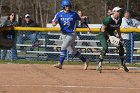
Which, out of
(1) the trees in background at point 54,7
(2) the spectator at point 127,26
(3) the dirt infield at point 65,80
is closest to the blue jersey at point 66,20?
(3) the dirt infield at point 65,80

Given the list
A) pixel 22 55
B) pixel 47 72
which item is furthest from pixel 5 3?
pixel 47 72

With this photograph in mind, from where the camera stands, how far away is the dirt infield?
1048 cm

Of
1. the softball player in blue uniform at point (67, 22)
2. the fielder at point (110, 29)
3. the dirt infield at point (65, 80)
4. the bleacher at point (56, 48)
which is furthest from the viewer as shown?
the bleacher at point (56, 48)

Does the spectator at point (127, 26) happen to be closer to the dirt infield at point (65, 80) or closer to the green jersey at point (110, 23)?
the dirt infield at point (65, 80)

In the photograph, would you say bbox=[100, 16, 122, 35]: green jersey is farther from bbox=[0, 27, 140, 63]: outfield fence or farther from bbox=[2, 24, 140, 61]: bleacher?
bbox=[2, 24, 140, 61]: bleacher

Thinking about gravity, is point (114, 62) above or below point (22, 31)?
below

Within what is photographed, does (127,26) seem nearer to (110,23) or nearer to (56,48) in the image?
(56,48)

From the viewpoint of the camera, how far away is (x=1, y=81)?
1168 centimetres

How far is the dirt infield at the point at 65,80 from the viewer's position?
10477mm

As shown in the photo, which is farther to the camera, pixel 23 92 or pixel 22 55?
pixel 22 55

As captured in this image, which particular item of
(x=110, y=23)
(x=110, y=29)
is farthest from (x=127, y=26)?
(x=110, y=23)

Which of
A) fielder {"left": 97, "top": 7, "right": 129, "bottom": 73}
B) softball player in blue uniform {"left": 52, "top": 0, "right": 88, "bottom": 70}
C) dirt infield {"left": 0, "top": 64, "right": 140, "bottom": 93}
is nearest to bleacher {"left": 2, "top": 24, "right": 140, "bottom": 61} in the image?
dirt infield {"left": 0, "top": 64, "right": 140, "bottom": 93}

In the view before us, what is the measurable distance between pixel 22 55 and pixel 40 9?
1000 inches

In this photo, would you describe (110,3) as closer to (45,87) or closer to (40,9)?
(40,9)
